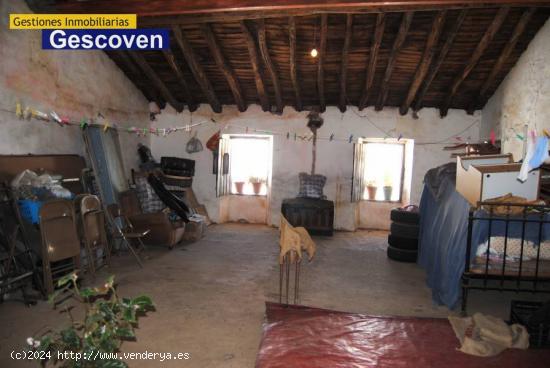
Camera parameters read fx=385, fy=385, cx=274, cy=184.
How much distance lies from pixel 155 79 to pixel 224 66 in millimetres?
1597

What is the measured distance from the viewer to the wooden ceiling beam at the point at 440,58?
18.9 ft

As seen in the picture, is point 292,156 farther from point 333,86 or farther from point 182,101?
point 182,101

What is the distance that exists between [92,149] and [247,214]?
4.28 m

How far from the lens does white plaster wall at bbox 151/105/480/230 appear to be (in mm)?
8664

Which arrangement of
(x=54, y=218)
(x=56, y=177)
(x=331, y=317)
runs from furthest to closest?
(x=56, y=177) < (x=54, y=218) < (x=331, y=317)

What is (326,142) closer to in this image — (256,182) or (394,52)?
(256,182)

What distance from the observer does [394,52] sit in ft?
21.3

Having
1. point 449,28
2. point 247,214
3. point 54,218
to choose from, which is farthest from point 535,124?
point 54,218

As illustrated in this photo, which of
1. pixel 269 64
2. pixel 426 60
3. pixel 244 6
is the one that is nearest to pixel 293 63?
pixel 269 64

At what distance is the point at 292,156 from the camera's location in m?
9.00

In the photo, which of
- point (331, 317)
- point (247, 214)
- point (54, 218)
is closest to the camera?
point (331, 317)

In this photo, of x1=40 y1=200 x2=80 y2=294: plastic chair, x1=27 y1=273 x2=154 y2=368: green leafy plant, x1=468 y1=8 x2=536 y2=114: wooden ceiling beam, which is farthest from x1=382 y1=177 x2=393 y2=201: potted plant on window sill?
x1=27 y1=273 x2=154 y2=368: green leafy plant

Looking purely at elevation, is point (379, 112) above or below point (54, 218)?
above

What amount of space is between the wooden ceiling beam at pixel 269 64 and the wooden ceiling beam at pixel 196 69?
129cm
